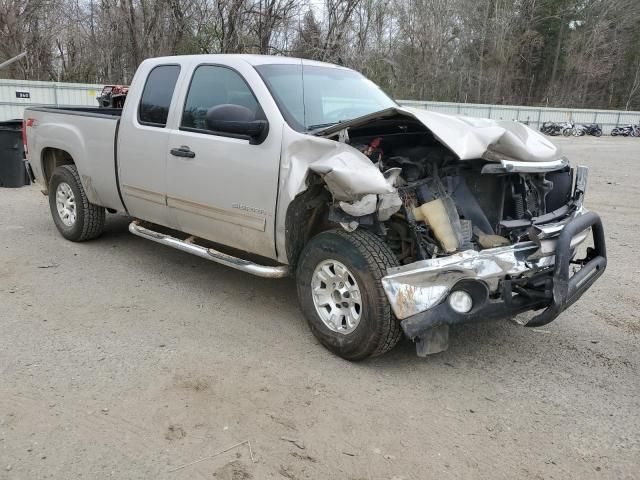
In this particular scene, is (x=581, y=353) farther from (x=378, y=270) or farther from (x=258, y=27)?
(x=258, y=27)

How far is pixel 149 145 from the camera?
4.86 m

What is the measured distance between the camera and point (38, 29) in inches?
899

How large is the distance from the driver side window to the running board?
38.3 inches

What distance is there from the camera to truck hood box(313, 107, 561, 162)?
10.8 ft

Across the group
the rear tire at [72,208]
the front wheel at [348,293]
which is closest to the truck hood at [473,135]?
the front wheel at [348,293]

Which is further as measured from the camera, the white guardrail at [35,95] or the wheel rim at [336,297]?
the white guardrail at [35,95]

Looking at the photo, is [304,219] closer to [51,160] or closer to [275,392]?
[275,392]

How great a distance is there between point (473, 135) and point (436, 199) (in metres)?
0.45

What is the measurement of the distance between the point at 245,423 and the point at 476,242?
70.1 inches

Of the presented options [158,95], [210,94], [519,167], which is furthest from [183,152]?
[519,167]

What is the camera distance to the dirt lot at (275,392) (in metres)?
2.73

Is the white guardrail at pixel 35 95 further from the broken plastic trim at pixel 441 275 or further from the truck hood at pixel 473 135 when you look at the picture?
the broken plastic trim at pixel 441 275

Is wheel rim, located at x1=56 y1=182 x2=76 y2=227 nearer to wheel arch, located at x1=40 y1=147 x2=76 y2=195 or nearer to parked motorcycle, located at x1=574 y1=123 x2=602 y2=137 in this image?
wheel arch, located at x1=40 y1=147 x2=76 y2=195

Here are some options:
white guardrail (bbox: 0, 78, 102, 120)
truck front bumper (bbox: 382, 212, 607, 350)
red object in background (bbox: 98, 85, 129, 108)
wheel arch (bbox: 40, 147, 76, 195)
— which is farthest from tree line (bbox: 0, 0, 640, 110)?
truck front bumper (bbox: 382, 212, 607, 350)
